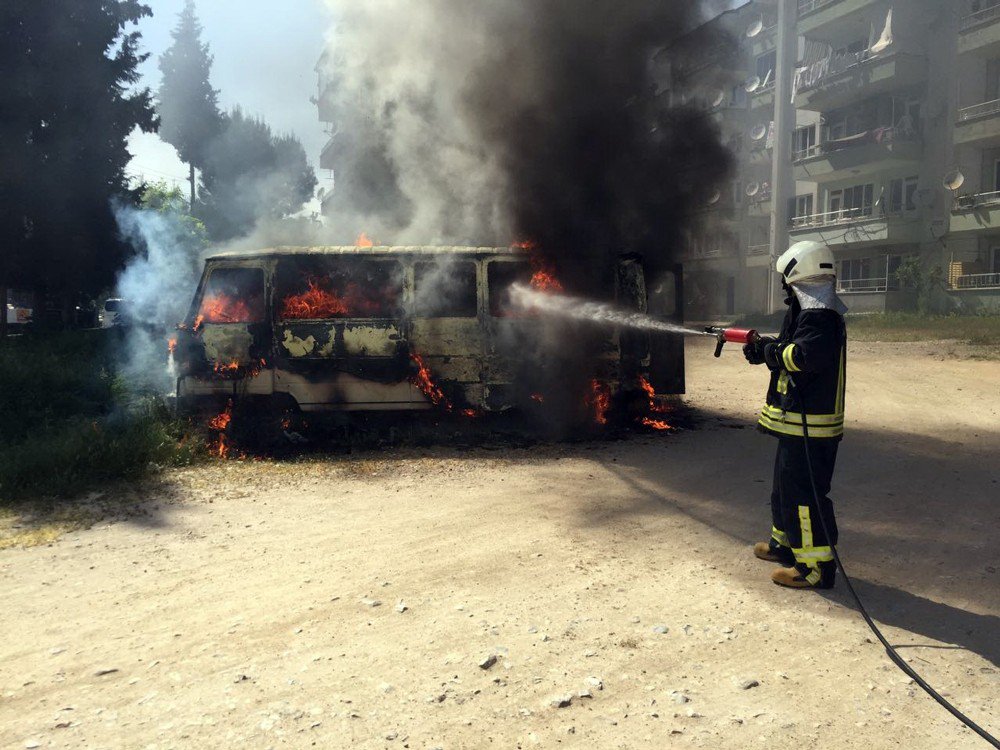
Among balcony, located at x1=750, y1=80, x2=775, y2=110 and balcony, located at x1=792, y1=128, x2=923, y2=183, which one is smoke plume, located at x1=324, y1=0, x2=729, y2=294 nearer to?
balcony, located at x1=792, y1=128, x2=923, y2=183

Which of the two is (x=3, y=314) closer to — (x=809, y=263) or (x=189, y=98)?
(x=809, y=263)

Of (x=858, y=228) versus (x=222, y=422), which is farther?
(x=858, y=228)

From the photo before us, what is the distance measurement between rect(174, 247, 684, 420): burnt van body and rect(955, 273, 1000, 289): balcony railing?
67.3 ft

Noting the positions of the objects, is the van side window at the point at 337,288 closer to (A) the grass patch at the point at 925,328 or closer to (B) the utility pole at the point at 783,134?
(A) the grass patch at the point at 925,328

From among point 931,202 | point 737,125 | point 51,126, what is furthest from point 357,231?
point 737,125

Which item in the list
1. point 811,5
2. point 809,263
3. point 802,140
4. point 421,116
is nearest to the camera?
point 809,263

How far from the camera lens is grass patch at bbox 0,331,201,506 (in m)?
5.97

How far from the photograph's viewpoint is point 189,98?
156 feet

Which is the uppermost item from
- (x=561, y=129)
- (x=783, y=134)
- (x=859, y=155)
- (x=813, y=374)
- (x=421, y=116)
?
(x=783, y=134)

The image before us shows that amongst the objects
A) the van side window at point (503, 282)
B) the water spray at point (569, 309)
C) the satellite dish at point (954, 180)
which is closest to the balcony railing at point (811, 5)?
the satellite dish at point (954, 180)

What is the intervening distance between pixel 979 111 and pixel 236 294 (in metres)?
24.5

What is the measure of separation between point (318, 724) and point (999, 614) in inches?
125

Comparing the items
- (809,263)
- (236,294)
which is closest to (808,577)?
(809,263)

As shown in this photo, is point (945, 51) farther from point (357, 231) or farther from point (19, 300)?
point (19, 300)
